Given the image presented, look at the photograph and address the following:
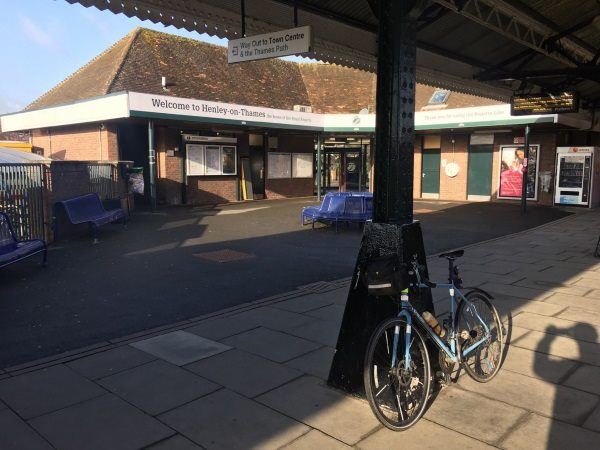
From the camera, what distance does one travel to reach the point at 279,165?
2314 cm

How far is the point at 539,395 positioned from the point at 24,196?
9.44m

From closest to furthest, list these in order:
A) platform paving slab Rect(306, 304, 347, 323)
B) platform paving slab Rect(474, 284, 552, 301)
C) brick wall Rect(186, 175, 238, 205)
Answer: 1. platform paving slab Rect(306, 304, 347, 323)
2. platform paving slab Rect(474, 284, 552, 301)
3. brick wall Rect(186, 175, 238, 205)

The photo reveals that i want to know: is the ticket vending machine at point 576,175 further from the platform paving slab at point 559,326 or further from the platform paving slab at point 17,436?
the platform paving slab at point 17,436

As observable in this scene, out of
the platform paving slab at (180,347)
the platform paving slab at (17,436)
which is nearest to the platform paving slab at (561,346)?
the platform paving slab at (180,347)

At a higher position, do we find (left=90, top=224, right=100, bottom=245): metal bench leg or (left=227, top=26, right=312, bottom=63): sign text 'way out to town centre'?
(left=227, top=26, right=312, bottom=63): sign text 'way out to town centre'

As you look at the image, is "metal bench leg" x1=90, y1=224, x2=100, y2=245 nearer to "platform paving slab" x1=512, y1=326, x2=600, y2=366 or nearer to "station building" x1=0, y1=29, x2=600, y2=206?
"station building" x1=0, y1=29, x2=600, y2=206

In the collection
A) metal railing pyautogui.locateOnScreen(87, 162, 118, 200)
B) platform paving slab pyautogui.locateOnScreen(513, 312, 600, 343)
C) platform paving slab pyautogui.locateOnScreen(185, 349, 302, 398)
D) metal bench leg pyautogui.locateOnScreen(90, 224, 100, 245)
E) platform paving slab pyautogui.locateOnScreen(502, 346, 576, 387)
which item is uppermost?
metal railing pyautogui.locateOnScreen(87, 162, 118, 200)

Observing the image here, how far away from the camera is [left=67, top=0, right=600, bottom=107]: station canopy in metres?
6.72

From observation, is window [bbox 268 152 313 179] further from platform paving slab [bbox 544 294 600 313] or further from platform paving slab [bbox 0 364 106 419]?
platform paving slab [bbox 0 364 106 419]

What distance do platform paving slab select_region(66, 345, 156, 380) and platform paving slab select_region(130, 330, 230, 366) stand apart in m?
0.11

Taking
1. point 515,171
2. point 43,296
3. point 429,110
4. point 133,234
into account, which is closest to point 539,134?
point 515,171

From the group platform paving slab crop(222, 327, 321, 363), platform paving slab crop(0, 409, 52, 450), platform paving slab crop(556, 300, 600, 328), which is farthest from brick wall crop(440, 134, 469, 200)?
platform paving slab crop(0, 409, 52, 450)

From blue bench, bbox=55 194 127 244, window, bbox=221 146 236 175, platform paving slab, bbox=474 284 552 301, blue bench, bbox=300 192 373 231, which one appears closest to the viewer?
platform paving slab, bbox=474 284 552 301

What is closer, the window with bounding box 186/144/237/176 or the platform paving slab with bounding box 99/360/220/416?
the platform paving slab with bounding box 99/360/220/416
